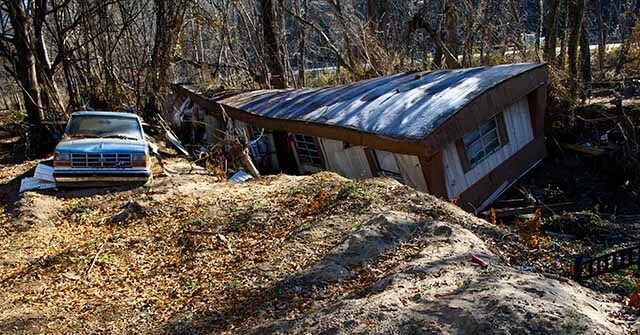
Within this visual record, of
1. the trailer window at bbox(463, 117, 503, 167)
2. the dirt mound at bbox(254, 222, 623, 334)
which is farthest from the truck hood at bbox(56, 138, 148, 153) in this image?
the dirt mound at bbox(254, 222, 623, 334)

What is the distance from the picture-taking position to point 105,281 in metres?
7.36

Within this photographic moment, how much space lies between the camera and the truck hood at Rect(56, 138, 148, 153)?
12070 mm

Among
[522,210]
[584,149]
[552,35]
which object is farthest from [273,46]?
[522,210]

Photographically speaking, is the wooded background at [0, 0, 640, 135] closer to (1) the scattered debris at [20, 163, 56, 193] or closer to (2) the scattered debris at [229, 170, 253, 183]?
(1) the scattered debris at [20, 163, 56, 193]

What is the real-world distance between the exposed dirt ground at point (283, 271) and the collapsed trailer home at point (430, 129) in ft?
5.24

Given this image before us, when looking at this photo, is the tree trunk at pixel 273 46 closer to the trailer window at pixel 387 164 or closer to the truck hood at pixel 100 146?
the truck hood at pixel 100 146

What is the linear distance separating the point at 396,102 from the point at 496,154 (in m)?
2.68

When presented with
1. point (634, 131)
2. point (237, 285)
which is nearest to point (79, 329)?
point (237, 285)

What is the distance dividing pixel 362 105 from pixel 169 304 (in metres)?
7.73

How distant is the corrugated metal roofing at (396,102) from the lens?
35.2 ft

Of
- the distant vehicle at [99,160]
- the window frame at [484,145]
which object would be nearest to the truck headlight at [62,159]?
the distant vehicle at [99,160]

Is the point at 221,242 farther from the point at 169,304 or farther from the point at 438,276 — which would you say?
the point at 438,276

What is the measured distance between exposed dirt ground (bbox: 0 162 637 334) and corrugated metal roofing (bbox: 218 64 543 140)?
181 cm

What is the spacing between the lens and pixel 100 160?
39.9ft
